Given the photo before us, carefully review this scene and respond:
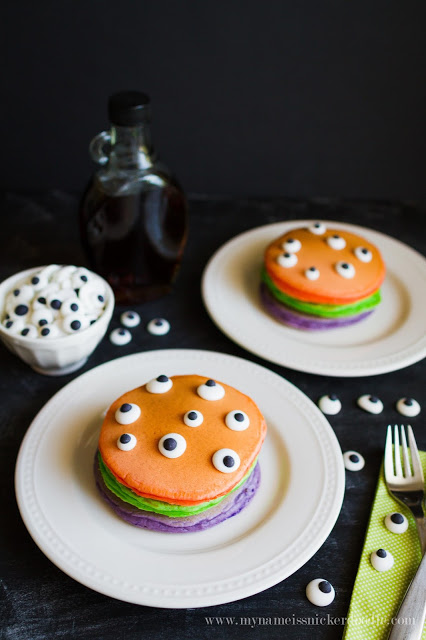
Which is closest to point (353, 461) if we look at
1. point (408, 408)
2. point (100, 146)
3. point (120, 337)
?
point (408, 408)

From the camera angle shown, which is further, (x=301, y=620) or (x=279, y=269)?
(x=279, y=269)

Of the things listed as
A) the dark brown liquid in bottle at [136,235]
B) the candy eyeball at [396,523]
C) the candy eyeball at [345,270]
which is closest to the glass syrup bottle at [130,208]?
the dark brown liquid in bottle at [136,235]

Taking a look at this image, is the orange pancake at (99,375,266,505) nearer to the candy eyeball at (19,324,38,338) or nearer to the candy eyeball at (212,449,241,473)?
the candy eyeball at (212,449,241,473)

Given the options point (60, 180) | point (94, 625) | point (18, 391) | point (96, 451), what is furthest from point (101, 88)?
point (94, 625)

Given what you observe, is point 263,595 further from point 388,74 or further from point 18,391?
point 388,74

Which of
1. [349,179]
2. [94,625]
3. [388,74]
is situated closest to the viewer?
[94,625]

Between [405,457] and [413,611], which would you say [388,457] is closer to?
[405,457]
